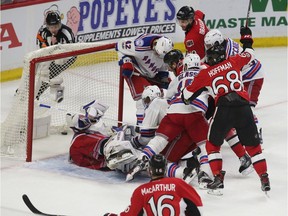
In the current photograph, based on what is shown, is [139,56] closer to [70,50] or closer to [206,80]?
[70,50]

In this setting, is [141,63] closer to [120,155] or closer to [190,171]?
[120,155]

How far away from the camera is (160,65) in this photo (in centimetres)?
872

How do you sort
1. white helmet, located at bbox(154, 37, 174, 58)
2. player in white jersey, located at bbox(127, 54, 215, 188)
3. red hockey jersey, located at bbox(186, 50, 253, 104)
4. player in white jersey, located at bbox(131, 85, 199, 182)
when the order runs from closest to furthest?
red hockey jersey, located at bbox(186, 50, 253, 104) → player in white jersey, located at bbox(127, 54, 215, 188) → player in white jersey, located at bbox(131, 85, 199, 182) → white helmet, located at bbox(154, 37, 174, 58)

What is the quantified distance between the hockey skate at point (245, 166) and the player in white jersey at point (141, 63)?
0.99 metres

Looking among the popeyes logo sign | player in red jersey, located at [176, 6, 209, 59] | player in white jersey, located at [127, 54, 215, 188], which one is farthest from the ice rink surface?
the popeyes logo sign

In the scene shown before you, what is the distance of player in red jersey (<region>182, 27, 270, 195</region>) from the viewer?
738 cm

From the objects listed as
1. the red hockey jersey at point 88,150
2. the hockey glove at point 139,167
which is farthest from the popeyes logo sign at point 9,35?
the hockey glove at point 139,167

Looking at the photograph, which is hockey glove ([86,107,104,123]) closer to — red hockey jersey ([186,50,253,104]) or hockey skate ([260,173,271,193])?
red hockey jersey ([186,50,253,104])

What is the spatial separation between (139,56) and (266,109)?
1.98 metres

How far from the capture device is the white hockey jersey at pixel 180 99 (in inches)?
303

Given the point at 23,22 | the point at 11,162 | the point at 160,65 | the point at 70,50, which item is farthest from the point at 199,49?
the point at 23,22

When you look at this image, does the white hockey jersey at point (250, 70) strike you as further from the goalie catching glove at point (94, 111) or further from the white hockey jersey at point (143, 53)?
the goalie catching glove at point (94, 111)

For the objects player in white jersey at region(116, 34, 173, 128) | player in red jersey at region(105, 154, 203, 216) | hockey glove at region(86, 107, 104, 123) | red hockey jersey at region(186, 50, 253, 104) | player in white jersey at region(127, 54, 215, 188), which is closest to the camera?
player in red jersey at region(105, 154, 203, 216)

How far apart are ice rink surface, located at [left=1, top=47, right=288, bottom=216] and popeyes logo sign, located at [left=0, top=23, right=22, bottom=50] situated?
191cm
